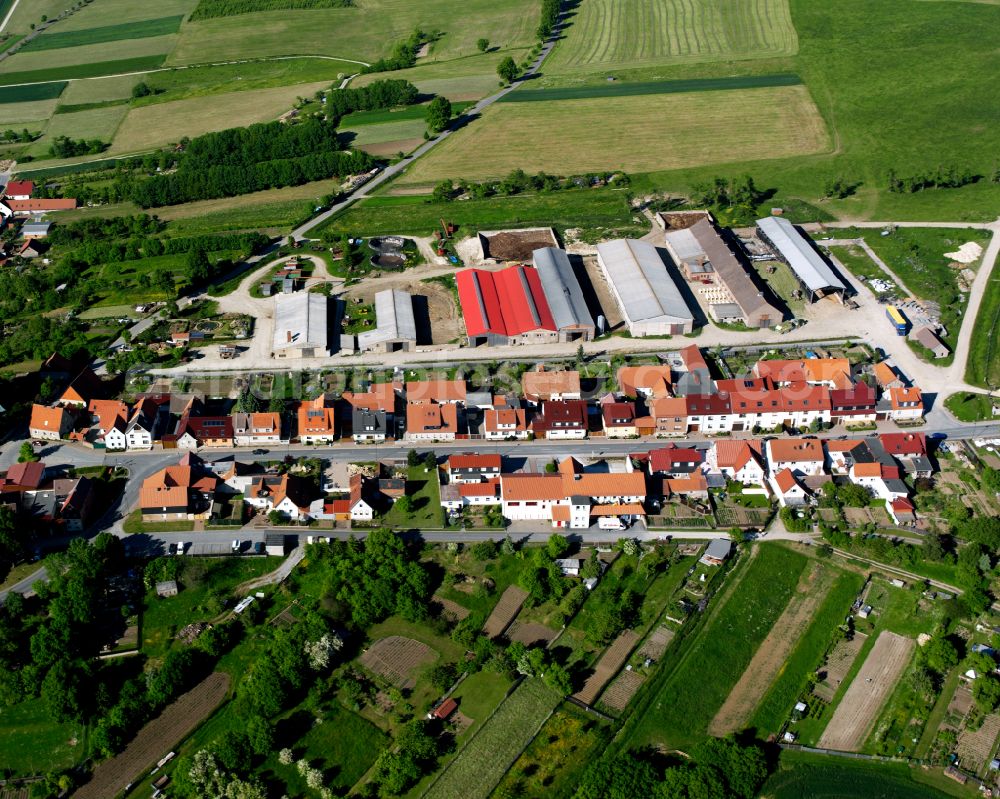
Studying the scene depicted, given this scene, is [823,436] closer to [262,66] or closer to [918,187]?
[918,187]

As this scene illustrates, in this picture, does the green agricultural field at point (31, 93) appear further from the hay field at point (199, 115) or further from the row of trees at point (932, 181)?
the row of trees at point (932, 181)

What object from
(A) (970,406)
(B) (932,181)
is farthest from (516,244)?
(B) (932,181)

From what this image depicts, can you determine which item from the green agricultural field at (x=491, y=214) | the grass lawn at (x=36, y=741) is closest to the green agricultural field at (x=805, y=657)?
the grass lawn at (x=36, y=741)

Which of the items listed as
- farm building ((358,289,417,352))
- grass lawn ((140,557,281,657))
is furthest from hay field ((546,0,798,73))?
grass lawn ((140,557,281,657))

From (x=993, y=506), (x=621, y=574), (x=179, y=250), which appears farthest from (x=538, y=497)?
(x=179, y=250)

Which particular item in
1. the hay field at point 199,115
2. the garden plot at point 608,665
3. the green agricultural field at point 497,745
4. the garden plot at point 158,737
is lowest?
the garden plot at point 608,665

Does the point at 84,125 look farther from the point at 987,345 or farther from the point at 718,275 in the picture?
the point at 987,345

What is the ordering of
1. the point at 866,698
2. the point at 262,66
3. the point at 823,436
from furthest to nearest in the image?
the point at 262,66
the point at 823,436
the point at 866,698
